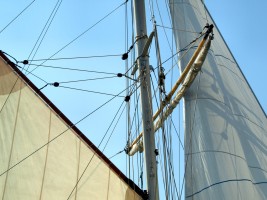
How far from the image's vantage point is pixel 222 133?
6027 millimetres

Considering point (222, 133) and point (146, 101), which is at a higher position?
point (146, 101)

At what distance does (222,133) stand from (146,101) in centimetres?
108

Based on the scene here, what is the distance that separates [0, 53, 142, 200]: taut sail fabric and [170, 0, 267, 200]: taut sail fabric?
87 centimetres

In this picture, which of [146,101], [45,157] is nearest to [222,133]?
[146,101]

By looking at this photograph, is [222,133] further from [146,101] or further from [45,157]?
[45,157]

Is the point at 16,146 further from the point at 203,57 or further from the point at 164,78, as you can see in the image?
the point at 203,57

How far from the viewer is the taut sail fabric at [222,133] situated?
546 centimetres

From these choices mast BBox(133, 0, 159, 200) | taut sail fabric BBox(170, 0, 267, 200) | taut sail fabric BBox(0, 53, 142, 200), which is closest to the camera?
taut sail fabric BBox(170, 0, 267, 200)

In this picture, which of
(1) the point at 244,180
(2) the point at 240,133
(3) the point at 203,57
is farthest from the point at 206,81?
(1) the point at 244,180

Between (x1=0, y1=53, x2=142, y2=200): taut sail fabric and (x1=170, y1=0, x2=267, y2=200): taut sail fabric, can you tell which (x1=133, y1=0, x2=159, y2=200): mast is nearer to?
(x1=0, y1=53, x2=142, y2=200): taut sail fabric

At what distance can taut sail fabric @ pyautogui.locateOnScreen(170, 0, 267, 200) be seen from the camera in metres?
5.46

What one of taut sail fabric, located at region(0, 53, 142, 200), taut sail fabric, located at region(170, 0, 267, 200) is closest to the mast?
taut sail fabric, located at region(0, 53, 142, 200)

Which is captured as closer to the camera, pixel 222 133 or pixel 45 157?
pixel 222 133

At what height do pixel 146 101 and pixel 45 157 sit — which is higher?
pixel 146 101
